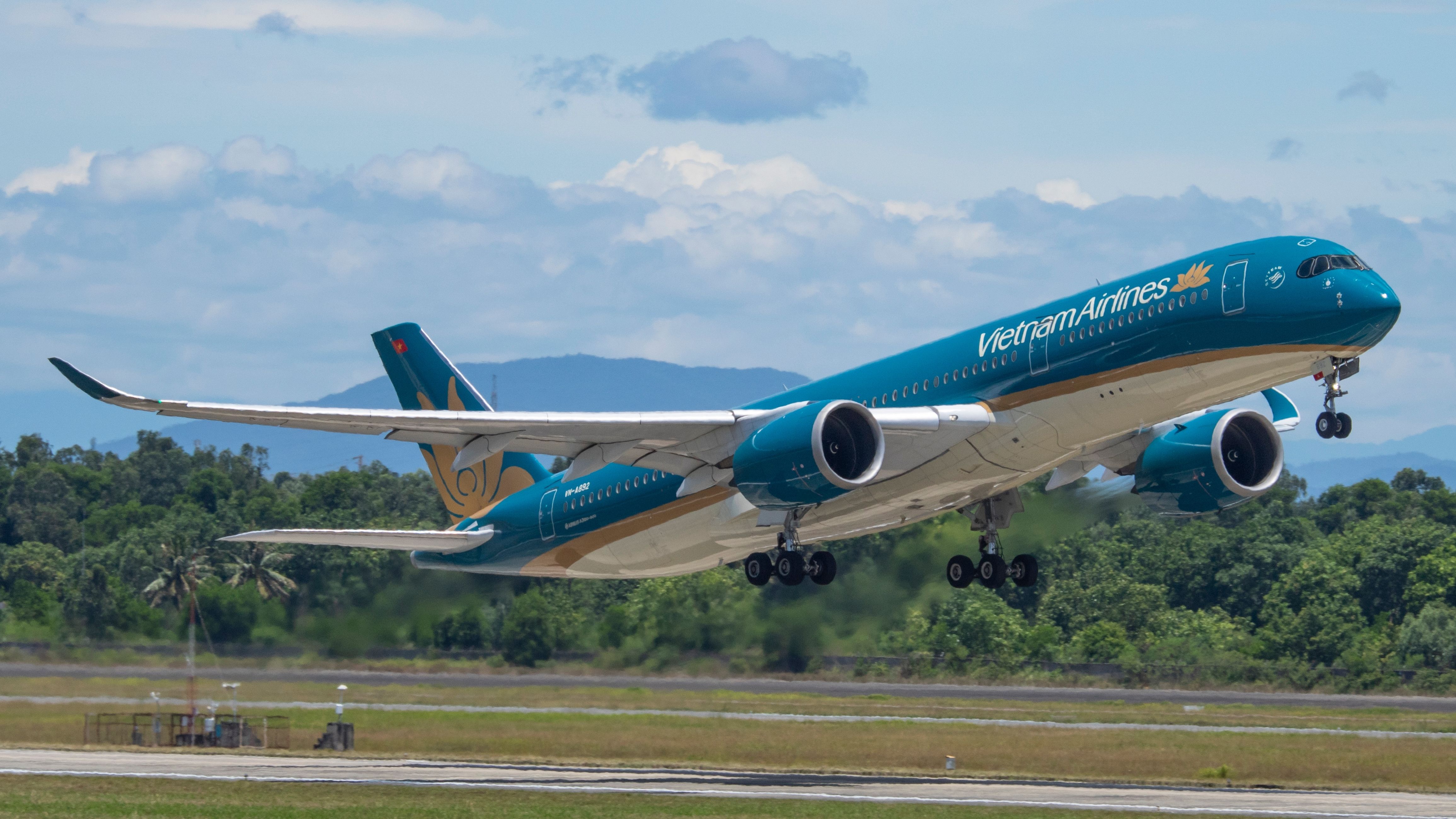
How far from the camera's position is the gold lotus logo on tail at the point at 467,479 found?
1655 inches

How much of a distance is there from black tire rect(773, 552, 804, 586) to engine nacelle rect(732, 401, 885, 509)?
8.09 feet

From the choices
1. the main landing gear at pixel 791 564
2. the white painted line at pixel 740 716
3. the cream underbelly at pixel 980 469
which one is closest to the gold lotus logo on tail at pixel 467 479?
the cream underbelly at pixel 980 469

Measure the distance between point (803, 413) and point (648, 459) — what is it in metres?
4.45

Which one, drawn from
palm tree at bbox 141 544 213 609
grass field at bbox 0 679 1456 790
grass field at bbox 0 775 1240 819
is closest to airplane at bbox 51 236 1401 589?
grass field at bbox 0 775 1240 819

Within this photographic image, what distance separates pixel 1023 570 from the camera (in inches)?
1467

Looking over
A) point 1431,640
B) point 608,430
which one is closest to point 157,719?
point 608,430

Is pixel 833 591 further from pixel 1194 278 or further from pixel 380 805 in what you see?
pixel 1194 278

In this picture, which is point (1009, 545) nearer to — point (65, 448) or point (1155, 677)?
point (1155, 677)

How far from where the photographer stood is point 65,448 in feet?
524

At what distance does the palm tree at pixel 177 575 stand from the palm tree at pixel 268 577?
4.31 feet

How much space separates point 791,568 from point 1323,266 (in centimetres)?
1220

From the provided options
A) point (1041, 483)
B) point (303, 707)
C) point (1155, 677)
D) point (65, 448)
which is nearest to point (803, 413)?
point (1041, 483)

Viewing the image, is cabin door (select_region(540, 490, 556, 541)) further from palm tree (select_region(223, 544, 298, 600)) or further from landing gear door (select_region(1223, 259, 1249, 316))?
landing gear door (select_region(1223, 259, 1249, 316))

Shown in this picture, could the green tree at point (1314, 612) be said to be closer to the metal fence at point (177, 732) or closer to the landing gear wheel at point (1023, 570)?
the landing gear wheel at point (1023, 570)
